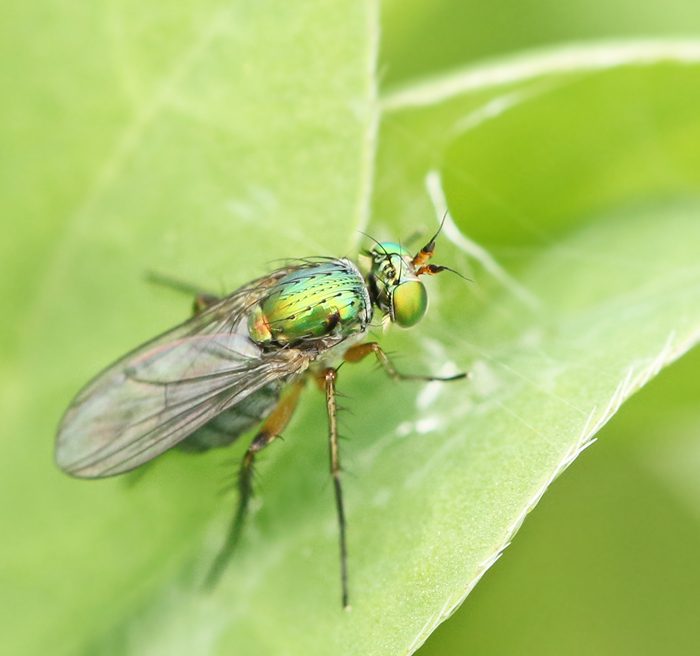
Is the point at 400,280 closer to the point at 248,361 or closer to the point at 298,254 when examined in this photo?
the point at 298,254

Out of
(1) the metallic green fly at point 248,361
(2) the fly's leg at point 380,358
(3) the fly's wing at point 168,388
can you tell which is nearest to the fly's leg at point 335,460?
(1) the metallic green fly at point 248,361

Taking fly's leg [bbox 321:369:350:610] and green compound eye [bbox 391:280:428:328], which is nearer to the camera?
fly's leg [bbox 321:369:350:610]

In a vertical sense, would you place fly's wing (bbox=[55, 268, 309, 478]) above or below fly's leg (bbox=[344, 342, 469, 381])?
above

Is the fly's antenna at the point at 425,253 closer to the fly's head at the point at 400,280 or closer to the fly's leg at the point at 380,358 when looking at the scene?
the fly's head at the point at 400,280

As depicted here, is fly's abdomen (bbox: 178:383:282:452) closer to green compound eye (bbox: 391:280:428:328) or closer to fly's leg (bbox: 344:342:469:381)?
fly's leg (bbox: 344:342:469:381)

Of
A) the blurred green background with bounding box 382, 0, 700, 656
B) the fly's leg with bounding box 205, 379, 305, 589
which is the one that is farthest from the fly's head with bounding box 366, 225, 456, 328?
the blurred green background with bounding box 382, 0, 700, 656

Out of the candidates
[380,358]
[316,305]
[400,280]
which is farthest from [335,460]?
[400,280]

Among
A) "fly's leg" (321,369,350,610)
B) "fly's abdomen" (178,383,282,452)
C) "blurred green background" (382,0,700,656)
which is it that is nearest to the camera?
"fly's leg" (321,369,350,610)
